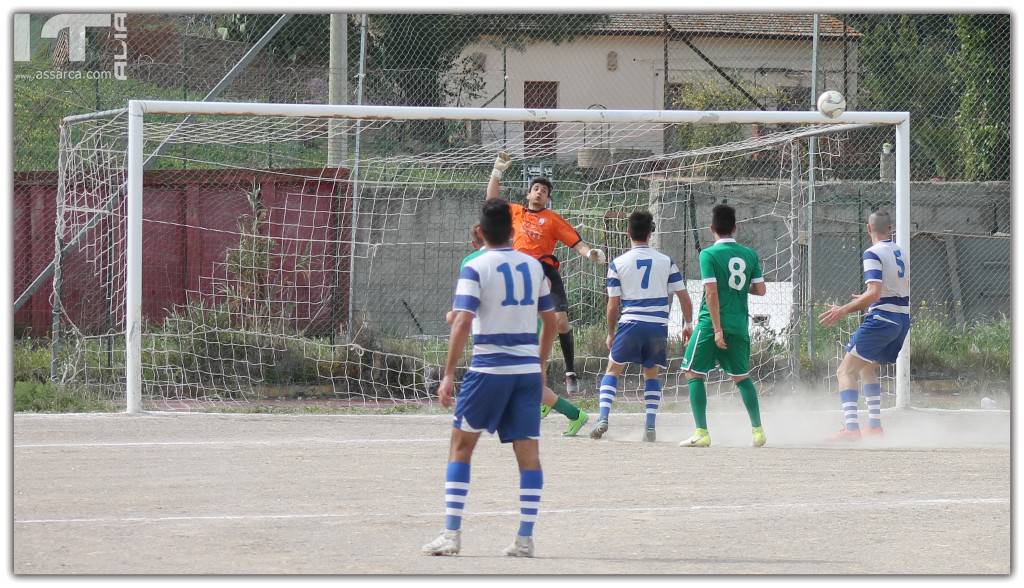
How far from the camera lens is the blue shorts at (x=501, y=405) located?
585 cm

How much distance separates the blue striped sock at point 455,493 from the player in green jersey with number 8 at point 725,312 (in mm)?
3999

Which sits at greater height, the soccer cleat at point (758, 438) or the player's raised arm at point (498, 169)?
the player's raised arm at point (498, 169)

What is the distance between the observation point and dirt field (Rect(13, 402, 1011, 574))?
5.90m

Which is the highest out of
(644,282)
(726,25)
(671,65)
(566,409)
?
(726,25)

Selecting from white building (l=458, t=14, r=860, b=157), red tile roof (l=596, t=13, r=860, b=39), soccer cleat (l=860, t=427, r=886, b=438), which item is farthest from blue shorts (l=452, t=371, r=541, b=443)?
red tile roof (l=596, t=13, r=860, b=39)

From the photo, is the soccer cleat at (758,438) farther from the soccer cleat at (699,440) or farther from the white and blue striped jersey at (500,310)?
the white and blue striped jersey at (500,310)

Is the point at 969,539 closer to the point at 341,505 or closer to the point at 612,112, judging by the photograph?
the point at 341,505

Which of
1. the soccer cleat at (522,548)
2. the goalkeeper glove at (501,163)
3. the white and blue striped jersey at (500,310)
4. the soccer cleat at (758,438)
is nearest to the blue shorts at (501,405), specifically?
the white and blue striped jersey at (500,310)

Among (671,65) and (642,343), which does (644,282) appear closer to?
(642,343)

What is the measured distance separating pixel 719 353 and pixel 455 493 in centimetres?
423

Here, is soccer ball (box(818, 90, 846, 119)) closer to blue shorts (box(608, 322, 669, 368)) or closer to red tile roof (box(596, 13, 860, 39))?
blue shorts (box(608, 322, 669, 368))

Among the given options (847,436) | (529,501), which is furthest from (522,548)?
(847,436)

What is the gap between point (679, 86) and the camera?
69.2ft

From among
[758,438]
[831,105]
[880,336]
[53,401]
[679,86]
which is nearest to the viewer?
[758,438]
